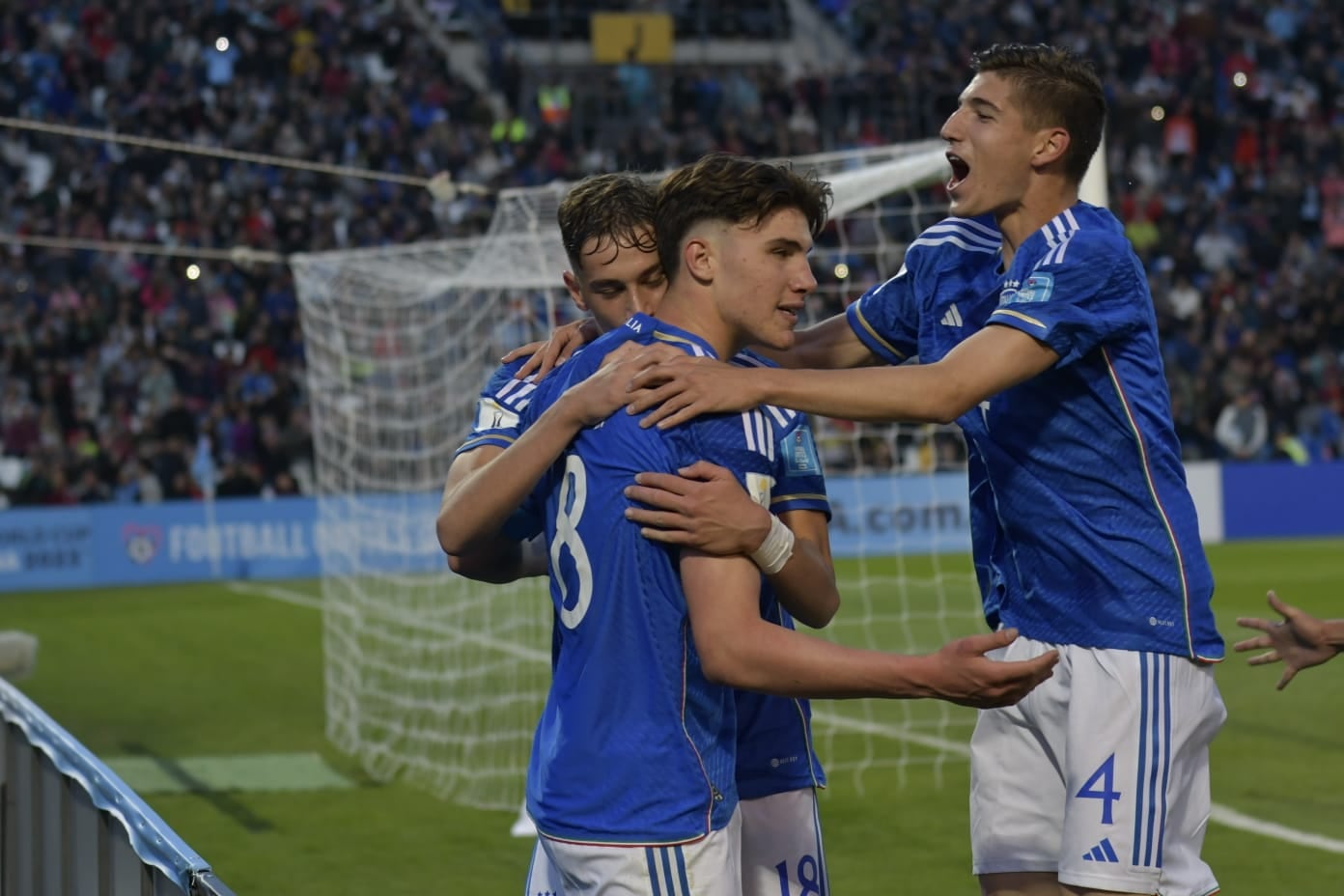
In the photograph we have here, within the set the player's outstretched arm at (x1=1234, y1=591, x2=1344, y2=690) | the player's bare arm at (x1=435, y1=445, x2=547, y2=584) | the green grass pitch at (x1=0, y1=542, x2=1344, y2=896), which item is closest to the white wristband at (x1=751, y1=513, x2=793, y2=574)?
the player's bare arm at (x1=435, y1=445, x2=547, y2=584)

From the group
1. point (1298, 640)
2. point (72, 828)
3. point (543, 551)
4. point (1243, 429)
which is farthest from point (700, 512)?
point (1243, 429)

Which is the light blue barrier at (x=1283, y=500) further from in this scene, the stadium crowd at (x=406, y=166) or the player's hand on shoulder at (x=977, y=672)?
the player's hand on shoulder at (x=977, y=672)

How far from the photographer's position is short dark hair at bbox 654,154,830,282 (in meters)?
2.76

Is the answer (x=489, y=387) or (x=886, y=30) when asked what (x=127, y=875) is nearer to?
(x=489, y=387)

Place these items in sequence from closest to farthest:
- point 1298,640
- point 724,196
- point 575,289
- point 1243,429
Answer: point 724,196
point 575,289
point 1298,640
point 1243,429

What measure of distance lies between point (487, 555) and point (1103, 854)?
1.29 metres

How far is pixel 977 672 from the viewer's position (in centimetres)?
254

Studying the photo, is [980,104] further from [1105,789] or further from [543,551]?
[1105,789]

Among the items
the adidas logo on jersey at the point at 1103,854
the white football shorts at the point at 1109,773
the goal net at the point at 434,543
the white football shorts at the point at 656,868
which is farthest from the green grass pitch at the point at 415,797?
the white football shorts at the point at 656,868

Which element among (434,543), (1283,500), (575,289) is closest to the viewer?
(575,289)

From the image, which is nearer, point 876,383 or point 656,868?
point 656,868

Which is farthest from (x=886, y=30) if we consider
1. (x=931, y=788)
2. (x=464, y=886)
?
(x=464, y=886)

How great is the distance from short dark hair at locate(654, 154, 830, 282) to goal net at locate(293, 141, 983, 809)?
15.8 ft

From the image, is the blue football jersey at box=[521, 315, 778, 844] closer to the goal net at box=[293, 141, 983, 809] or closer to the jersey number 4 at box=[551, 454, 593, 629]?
the jersey number 4 at box=[551, 454, 593, 629]
